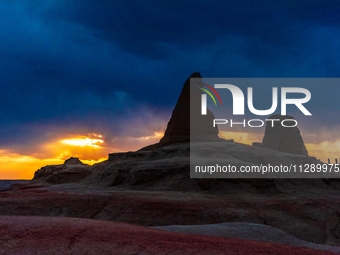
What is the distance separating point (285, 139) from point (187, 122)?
64443mm

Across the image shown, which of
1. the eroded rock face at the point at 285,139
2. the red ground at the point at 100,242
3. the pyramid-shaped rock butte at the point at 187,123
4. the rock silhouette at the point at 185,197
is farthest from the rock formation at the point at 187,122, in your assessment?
the eroded rock face at the point at 285,139

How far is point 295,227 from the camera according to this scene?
3155 centimetres

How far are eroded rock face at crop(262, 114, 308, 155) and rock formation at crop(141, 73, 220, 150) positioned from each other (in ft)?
191

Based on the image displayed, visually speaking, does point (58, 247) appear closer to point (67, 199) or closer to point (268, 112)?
point (67, 199)

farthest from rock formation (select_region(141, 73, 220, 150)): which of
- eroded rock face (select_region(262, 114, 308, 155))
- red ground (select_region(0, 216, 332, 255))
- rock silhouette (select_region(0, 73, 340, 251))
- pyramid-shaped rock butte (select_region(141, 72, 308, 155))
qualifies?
eroded rock face (select_region(262, 114, 308, 155))

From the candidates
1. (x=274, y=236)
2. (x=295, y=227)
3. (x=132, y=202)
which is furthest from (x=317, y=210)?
(x=132, y=202)

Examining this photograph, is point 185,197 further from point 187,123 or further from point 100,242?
point 187,123

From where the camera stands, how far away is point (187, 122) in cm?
5884

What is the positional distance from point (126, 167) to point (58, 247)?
32527mm

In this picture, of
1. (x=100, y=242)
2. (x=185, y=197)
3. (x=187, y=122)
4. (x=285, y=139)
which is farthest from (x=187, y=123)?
(x=285, y=139)

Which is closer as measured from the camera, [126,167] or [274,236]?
[274,236]

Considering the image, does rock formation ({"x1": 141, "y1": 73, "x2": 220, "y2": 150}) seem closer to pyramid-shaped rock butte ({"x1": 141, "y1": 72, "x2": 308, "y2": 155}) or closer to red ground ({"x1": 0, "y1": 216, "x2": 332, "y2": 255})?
pyramid-shaped rock butte ({"x1": 141, "y1": 72, "x2": 308, "y2": 155})

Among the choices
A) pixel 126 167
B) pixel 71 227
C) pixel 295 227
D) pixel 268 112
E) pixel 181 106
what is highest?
pixel 181 106

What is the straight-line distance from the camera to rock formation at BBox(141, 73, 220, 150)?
192 ft
